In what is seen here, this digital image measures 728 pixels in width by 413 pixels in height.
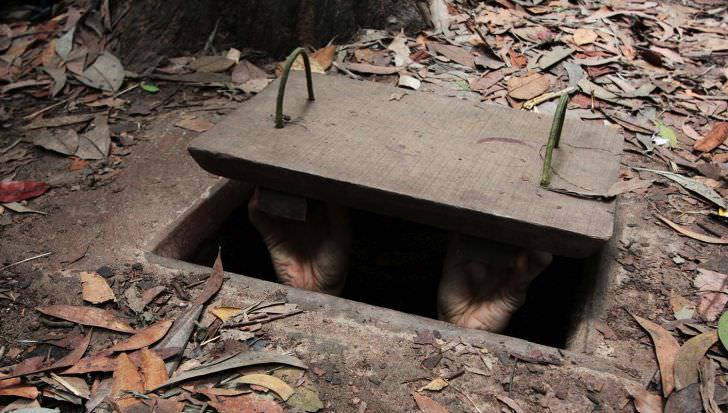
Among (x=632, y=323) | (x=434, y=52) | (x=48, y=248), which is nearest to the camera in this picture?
(x=632, y=323)

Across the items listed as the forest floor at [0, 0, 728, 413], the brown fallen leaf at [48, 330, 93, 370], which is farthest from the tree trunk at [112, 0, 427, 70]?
the brown fallen leaf at [48, 330, 93, 370]

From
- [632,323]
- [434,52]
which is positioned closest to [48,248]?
[632,323]

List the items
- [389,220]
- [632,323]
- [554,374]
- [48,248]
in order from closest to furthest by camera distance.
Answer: [554,374], [632,323], [48,248], [389,220]

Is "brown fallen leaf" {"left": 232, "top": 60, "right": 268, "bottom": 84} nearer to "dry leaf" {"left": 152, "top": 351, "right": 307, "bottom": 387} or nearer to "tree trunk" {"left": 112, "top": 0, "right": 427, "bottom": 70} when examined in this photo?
"tree trunk" {"left": 112, "top": 0, "right": 427, "bottom": 70}

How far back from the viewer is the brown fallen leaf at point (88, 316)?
214cm

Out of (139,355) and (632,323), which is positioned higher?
(139,355)

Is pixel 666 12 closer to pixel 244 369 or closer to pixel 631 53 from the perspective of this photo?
pixel 631 53

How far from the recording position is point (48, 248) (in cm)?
251

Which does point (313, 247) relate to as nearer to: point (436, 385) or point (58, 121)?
point (436, 385)

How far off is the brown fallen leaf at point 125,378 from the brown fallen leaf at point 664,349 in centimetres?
158

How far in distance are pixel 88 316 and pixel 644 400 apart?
1804mm

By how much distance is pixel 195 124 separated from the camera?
10.8ft

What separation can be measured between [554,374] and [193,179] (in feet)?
5.79

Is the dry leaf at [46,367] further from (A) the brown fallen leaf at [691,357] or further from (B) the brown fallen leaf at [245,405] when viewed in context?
(A) the brown fallen leaf at [691,357]
